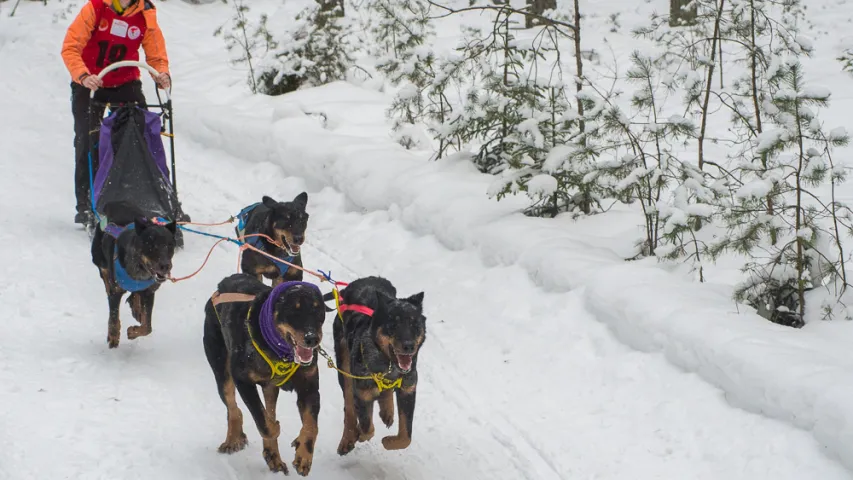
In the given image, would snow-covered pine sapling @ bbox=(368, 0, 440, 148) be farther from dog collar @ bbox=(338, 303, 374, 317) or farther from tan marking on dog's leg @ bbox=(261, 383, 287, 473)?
tan marking on dog's leg @ bbox=(261, 383, 287, 473)

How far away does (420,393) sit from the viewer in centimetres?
554

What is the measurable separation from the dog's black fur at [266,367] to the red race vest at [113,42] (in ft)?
12.1

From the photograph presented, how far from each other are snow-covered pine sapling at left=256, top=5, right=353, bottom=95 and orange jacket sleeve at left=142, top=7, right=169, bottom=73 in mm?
5314

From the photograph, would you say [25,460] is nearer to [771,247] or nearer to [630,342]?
[630,342]

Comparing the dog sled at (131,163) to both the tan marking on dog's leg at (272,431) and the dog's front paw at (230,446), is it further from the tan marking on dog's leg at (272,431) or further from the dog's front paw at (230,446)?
the tan marking on dog's leg at (272,431)

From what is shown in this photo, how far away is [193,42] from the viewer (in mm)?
18266

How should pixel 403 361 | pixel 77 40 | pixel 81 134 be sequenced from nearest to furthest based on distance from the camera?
pixel 403 361 → pixel 77 40 → pixel 81 134

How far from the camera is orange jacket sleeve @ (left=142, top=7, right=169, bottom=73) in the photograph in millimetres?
7301

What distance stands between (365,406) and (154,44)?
4568 mm

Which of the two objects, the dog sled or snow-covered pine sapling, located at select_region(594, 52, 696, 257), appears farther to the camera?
the dog sled

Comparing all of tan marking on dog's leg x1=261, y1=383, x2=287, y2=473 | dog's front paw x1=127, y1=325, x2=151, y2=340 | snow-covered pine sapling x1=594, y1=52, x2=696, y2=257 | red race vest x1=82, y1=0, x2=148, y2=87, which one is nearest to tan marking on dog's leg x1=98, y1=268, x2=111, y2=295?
dog's front paw x1=127, y1=325, x2=151, y2=340

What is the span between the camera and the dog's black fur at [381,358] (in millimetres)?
4094

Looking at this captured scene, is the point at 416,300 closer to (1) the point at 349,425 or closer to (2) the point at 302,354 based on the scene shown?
(2) the point at 302,354

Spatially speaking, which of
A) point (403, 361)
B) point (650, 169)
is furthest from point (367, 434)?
point (650, 169)
